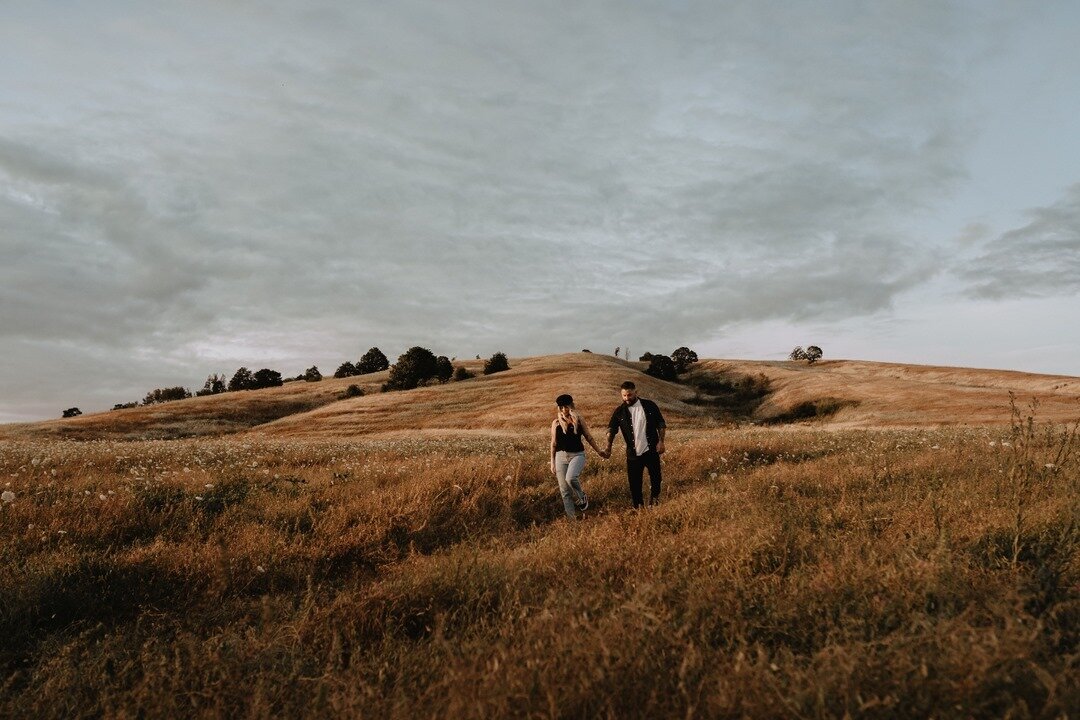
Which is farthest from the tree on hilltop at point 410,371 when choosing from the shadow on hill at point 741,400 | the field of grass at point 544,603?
the field of grass at point 544,603

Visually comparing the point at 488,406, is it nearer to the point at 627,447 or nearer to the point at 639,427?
the point at 639,427

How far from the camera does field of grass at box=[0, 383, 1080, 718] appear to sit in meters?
3.26

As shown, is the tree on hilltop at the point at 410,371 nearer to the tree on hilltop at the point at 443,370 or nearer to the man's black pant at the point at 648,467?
the tree on hilltop at the point at 443,370

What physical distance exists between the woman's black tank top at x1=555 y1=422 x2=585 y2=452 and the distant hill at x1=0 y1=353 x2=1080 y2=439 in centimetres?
3312

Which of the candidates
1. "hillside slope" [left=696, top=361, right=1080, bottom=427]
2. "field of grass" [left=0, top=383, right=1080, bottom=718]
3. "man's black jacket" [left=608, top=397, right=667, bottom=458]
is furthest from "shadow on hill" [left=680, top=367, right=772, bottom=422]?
"field of grass" [left=0, top=383, right=1080, bottom=718]

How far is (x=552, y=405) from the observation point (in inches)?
2184

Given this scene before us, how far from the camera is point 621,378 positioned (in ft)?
232

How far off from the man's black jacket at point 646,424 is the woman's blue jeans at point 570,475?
3.04 ft

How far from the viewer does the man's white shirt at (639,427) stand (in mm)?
10367

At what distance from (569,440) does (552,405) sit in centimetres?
4501

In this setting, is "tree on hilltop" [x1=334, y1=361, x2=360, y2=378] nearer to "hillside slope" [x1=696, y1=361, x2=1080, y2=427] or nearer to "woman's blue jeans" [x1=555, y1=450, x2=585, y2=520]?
"hillside slope" [x1=696, y1=361, x2=1080, y2=427]

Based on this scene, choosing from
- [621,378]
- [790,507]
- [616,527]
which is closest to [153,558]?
[616,527]

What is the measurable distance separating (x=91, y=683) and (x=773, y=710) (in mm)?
4539

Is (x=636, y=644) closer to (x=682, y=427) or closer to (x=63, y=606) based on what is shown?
(x=63, y=606)
